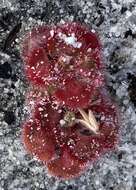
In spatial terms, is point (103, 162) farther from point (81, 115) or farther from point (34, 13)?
point (34, 13)

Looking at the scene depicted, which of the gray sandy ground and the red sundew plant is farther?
the gray sandy ground

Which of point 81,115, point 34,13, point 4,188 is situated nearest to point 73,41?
point 81,115

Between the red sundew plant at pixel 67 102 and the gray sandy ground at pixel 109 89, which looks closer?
the red sundew plant at pixel 67 102

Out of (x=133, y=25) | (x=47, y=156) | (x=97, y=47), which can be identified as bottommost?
(x=47, y=156)

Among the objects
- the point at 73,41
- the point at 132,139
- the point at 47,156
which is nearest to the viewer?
the point at 73,41
